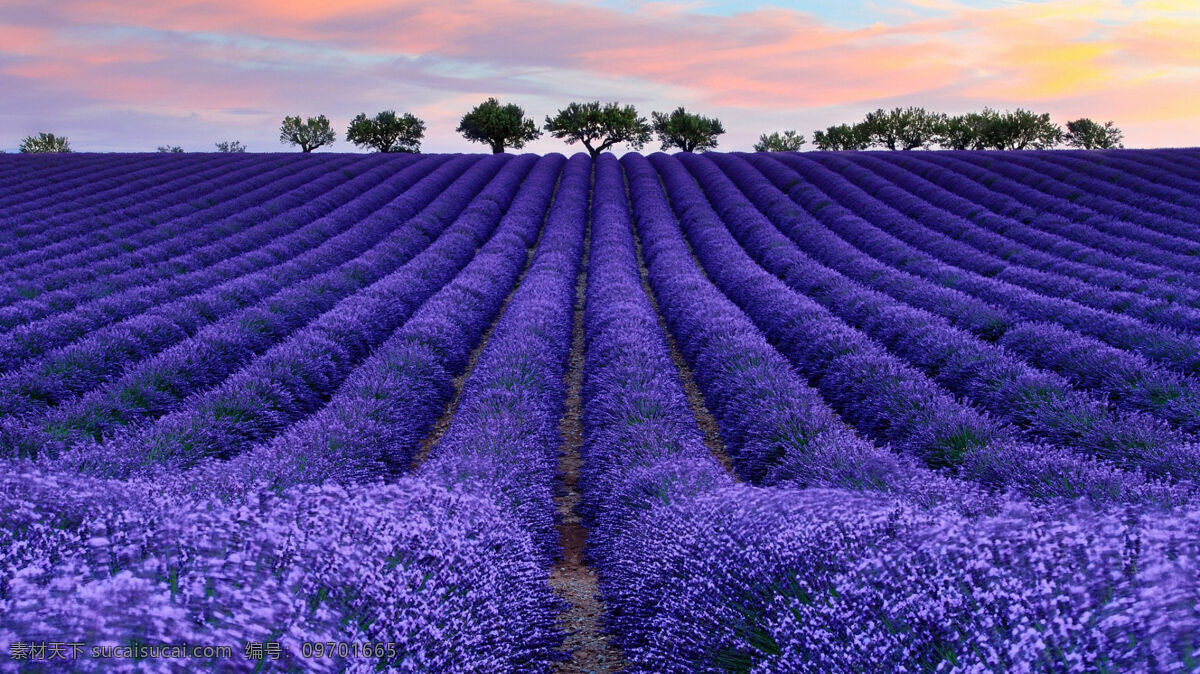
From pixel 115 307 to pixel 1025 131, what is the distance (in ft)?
160

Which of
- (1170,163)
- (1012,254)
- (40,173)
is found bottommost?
(1012,254)

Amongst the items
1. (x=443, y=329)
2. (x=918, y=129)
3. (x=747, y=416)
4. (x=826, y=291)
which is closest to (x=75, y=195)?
(x=443, y=329)

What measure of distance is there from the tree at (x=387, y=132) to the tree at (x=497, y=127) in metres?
2.87

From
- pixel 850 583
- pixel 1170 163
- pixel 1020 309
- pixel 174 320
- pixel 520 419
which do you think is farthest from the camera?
pixel 1170 163

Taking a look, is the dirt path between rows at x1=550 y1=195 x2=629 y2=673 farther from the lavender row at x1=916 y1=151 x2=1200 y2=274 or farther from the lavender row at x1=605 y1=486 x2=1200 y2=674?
the lavender row at x1=916 y1=151 x2=1200 y2=274

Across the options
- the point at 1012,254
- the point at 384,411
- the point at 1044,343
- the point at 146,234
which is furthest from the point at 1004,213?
the point at 146,234

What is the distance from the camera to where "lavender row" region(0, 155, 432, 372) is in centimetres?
859

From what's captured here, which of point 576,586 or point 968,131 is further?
point 968,131

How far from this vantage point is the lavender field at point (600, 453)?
7.45ft

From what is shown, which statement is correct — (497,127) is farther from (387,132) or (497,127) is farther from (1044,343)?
(1044,343)

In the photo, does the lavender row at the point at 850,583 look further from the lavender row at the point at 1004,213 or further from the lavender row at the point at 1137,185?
the lavender row at the point at 1137,185

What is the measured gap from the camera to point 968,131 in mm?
48188

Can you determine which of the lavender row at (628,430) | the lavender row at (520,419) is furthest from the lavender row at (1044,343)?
the lavender row at (520,419)

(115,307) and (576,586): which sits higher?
(115,307)
